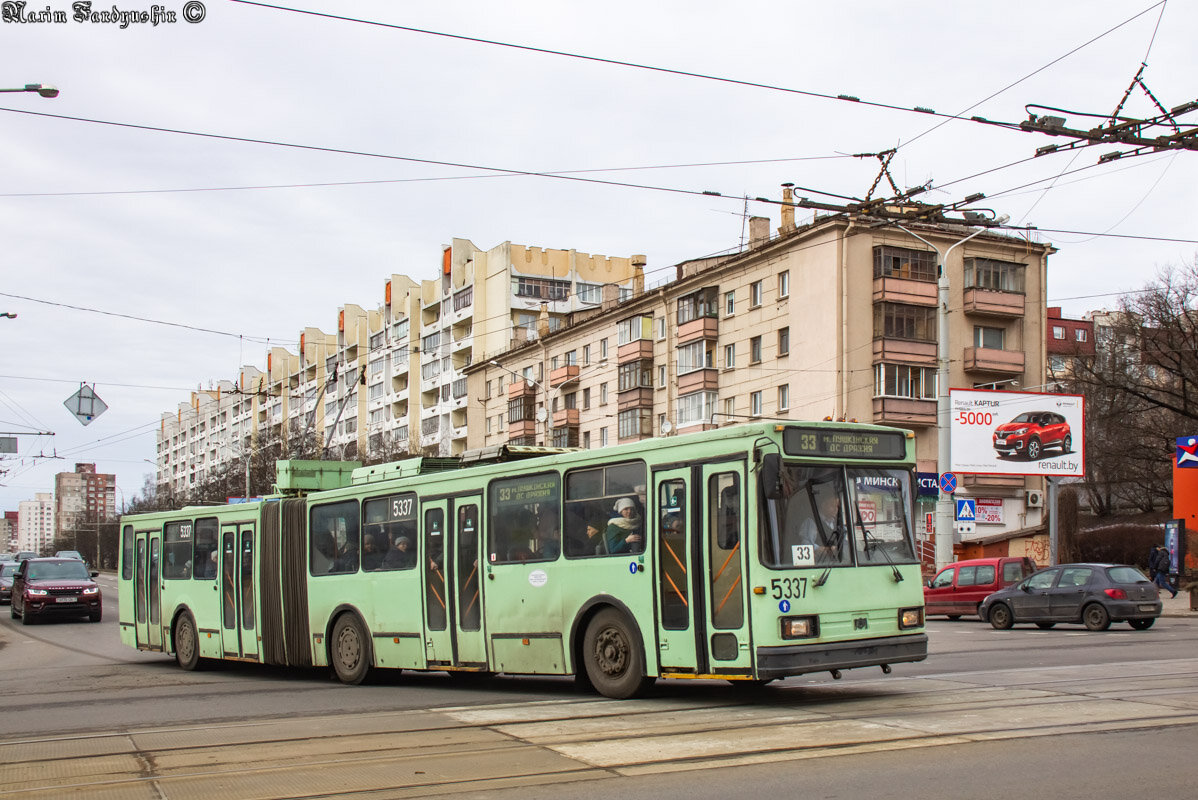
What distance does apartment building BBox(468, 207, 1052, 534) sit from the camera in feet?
169

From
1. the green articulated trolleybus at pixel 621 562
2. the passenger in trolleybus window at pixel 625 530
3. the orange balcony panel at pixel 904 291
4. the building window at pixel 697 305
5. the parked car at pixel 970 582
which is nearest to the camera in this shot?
the green articulated trolleybus at pixel 621 562

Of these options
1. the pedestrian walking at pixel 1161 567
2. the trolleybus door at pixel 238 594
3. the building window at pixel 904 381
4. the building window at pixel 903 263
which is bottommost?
the pedestrian walking at pixel 1161 567

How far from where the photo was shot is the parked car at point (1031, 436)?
42.2m

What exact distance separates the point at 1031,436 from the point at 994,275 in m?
14.5

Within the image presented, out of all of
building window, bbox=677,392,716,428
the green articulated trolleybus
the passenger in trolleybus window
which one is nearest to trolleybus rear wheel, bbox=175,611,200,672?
the green articulated trolleybus

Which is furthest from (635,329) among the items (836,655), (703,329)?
(836,655)

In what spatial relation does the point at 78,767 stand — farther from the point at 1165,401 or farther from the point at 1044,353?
the point at 1165,401

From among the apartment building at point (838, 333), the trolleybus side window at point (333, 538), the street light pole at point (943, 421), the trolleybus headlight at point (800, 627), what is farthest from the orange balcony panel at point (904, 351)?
the trolleybus headlight at point (800, 627)

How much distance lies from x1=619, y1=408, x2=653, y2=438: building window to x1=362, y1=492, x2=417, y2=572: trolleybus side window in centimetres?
4814

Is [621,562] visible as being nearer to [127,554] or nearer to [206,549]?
[206,549]

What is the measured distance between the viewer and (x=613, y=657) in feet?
40.7

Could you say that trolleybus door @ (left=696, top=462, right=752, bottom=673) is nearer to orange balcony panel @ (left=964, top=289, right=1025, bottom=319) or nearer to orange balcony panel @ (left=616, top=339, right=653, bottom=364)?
orange balcony panel @ (left=964, top=289, right=1025, bottom=319)

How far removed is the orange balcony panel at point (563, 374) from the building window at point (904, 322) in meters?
23.3

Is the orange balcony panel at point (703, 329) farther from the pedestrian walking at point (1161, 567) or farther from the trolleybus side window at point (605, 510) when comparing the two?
the trolleybus side window at point (605, 510)
